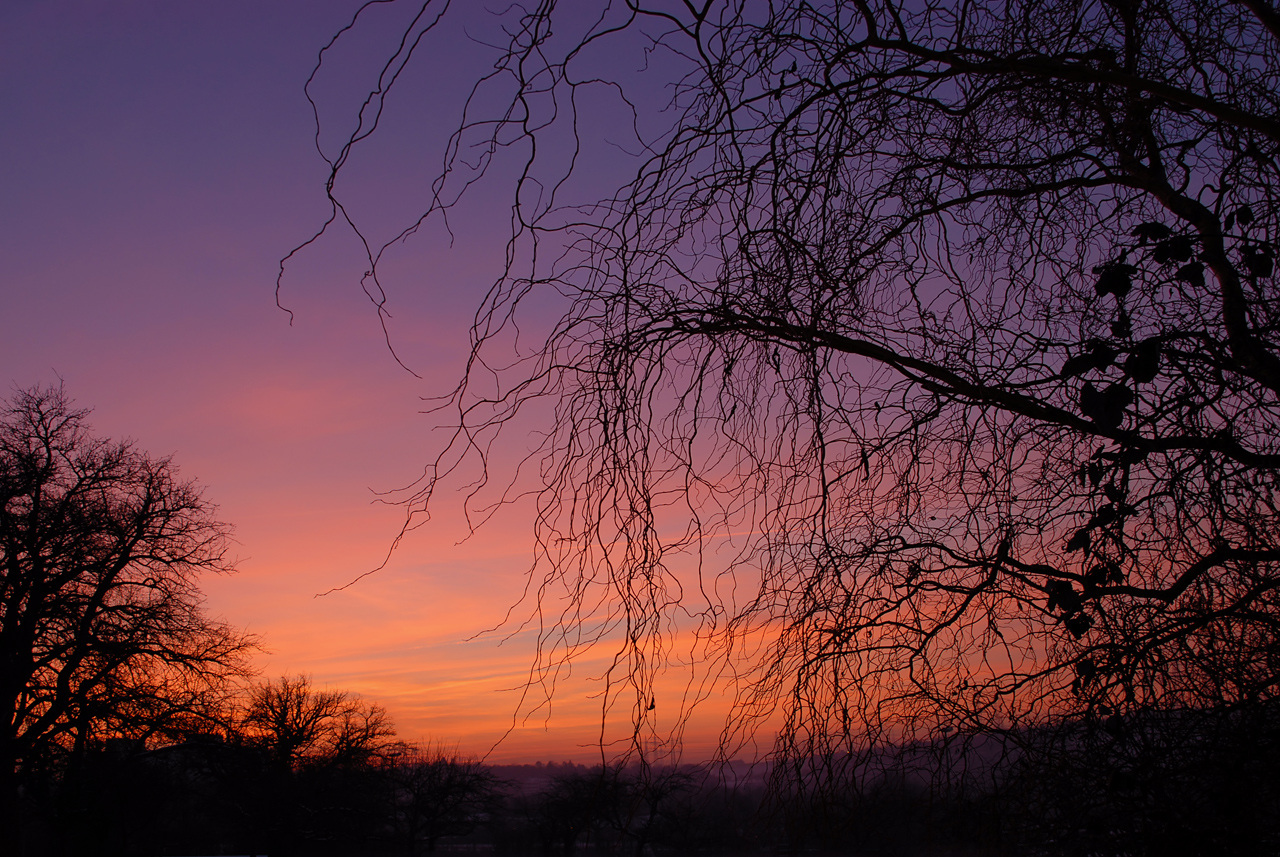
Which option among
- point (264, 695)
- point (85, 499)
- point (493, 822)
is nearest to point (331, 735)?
point (264, 695)

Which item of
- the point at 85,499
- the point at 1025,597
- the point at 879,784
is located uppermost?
the point at 85,499

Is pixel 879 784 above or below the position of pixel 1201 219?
below

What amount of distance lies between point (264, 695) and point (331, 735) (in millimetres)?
2250

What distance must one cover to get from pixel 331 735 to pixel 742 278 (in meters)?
25.7

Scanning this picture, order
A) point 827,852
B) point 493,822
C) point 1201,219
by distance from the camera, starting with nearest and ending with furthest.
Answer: point 827,852, point 1201,219, point 493,822

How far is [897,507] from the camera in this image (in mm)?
1911

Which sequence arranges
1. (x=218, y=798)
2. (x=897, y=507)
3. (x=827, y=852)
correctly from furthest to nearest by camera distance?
(x=218, y=798), (x=897, y=507), (x=827, y=852)

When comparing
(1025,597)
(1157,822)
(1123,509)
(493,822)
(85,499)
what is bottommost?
(493,822)

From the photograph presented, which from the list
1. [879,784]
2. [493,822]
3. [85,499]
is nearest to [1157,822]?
[879,784]

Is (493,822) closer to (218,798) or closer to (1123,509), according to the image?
(218,798)

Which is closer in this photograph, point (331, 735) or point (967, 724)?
point (967, 724)

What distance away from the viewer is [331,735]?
79.0ft

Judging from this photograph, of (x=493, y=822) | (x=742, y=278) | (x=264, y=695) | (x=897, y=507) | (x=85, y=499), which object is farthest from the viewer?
(x=493, y=822)

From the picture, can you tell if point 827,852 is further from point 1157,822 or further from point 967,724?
point 1157,822
